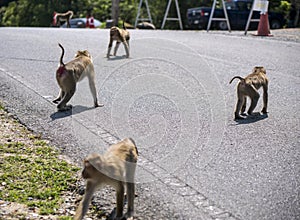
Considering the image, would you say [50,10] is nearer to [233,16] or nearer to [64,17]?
[64,17]

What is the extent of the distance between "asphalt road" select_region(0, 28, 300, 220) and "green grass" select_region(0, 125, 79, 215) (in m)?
0.34

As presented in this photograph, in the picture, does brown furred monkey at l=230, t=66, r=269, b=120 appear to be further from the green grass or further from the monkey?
the monkey

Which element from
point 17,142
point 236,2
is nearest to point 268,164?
point 17,142

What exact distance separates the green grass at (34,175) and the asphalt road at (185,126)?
34cm

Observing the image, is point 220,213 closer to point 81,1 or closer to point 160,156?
point 160,156

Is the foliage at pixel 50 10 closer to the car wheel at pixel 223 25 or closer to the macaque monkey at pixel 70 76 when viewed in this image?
the car wheel at pixel 223 25

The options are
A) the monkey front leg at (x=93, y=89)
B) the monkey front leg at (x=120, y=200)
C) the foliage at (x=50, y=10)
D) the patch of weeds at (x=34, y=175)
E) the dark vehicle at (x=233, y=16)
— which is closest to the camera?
the monkey front leg at (x=120, y=200)

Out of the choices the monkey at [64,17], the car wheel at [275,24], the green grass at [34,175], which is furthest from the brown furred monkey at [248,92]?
the monkey at [64,17]

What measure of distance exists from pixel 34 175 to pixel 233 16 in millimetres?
25267

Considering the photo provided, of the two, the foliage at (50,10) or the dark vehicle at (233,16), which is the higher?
the dark vehicle at (233,16)

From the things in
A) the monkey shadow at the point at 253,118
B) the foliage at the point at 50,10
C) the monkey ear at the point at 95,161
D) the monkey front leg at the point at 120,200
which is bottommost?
the foliage at the point at 50,10

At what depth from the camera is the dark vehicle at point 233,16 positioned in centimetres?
2861

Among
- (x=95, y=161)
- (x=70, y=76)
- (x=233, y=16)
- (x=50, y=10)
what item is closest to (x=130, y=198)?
(x=95, y=161)

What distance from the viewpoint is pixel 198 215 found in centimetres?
438
